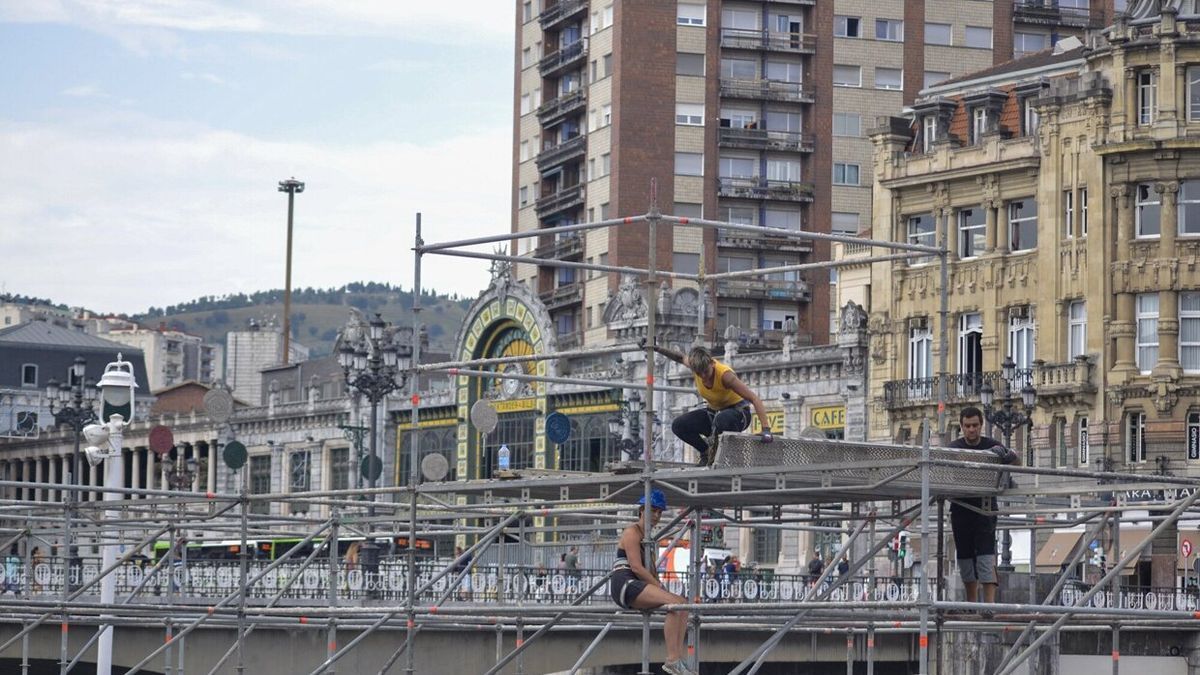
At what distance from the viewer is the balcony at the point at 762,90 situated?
85.2 metres

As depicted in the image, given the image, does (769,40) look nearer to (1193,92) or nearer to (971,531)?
(1193,92)

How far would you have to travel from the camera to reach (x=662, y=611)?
24.2 metres

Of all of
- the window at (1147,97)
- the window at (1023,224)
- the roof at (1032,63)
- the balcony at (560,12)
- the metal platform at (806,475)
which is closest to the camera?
the metal platform at (806,475)

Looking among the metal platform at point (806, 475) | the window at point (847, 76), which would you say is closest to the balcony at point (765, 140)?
the window at point (847, 76)

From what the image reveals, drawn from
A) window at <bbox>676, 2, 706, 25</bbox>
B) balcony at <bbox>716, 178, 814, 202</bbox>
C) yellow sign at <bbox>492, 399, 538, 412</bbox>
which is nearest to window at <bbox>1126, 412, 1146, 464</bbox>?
yellow sign at <bbox>492, 399, 538, 412</bbox>

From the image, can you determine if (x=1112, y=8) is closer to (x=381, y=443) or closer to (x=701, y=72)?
(x=701, y=72)

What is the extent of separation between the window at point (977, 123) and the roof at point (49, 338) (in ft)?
227

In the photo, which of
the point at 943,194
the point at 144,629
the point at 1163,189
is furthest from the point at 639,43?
the point at 144,629

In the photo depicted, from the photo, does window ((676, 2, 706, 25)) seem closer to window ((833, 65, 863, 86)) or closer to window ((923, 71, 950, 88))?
window ((833, 65, 863, 86))

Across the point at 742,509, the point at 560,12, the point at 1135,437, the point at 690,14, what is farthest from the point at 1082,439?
the point at 560,12

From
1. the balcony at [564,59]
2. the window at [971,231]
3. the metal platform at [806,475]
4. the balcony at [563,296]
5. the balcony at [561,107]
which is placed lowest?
the metal platform at [806,475]

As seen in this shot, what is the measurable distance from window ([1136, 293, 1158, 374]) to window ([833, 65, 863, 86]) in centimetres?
2625

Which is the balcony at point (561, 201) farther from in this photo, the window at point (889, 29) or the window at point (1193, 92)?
the window at point (1193, 92)

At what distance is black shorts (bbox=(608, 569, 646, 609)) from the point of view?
23.9 m
